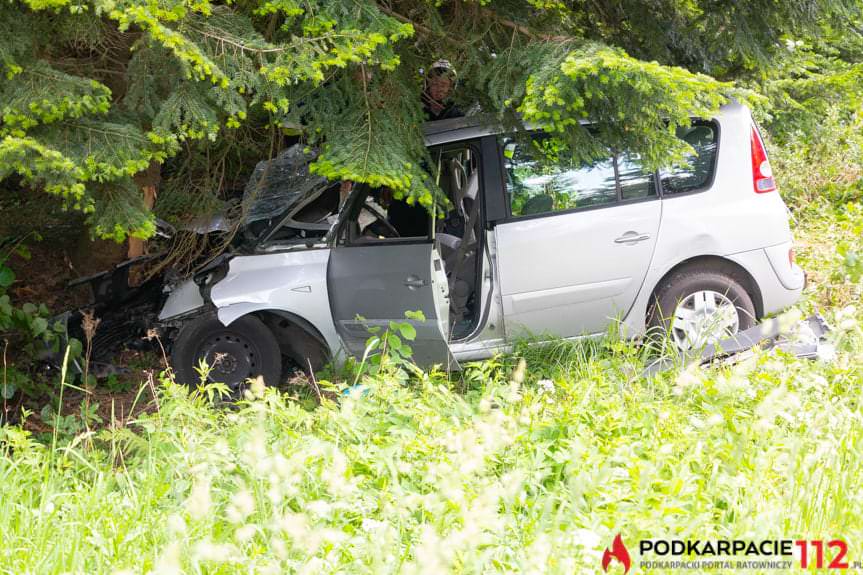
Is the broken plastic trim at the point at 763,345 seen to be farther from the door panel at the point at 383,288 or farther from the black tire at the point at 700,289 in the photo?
the door panel at the point at 383,288

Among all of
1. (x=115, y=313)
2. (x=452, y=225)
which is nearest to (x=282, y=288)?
(x=452, y=225)

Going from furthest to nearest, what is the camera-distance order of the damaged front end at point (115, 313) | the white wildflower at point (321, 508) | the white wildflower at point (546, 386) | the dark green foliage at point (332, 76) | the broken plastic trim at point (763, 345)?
the damaged front end at point (115, 313) < the broken plastic trim at point (763, 345) < the white wildflower at point (546, 386) < the dark green foliage at point (332, 76) < the white wildflower at point (321, 508)

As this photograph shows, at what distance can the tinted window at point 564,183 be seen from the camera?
16.6 feet

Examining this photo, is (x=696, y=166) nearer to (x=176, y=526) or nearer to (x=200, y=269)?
(x=200, y=269)

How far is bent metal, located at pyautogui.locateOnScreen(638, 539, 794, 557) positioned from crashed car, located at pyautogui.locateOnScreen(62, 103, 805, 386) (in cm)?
270

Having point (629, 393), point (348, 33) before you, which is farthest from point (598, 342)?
point (348, 33)

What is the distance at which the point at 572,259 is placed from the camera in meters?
5.03

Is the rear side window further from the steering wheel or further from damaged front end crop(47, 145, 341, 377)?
damaged front end crop(47, 145, 341, 377)

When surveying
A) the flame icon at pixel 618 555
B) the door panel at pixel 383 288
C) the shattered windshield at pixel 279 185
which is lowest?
the flame icon at pixel 618 555

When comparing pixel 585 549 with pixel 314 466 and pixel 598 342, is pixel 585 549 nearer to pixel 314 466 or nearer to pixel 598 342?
pixel 314 466

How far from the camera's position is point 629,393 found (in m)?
3.67

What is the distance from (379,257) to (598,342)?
155cm

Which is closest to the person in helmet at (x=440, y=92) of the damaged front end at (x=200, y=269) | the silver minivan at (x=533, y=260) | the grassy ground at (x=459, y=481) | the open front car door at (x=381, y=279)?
the silver minivan at (x=533, y=260)

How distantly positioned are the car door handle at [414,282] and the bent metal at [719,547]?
2.69 m
